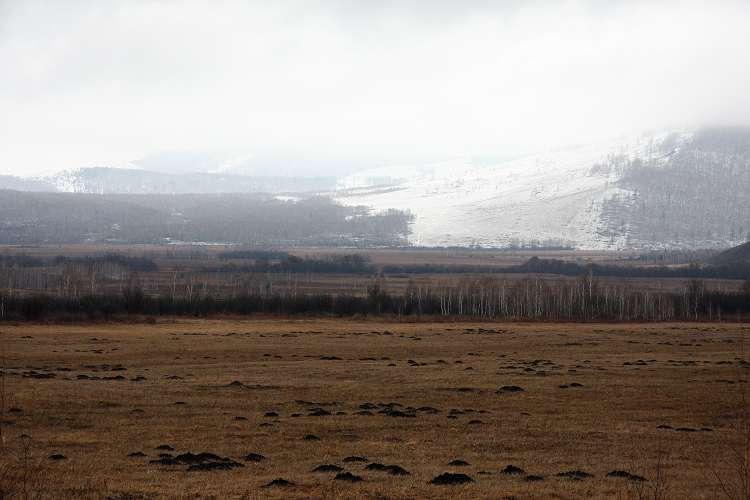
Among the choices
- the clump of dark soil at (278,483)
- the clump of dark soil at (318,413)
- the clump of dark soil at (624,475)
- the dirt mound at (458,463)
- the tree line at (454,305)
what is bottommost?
the tree line at (454,305)

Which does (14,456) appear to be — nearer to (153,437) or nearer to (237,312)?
(153,437)

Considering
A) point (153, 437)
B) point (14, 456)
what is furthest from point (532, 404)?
point (14, 456)

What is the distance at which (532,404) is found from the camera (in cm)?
4059

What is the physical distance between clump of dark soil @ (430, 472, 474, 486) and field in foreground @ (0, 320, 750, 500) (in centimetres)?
40

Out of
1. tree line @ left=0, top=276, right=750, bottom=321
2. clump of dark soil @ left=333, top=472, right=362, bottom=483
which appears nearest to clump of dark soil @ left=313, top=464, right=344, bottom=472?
clump of dark soil @ left=333, top=472, right=362, bottom=483

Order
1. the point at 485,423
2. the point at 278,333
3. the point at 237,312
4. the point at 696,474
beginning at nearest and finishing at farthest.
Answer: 1. the point at 696,474
2. the point at 485,423
3. the point at 278,333
4. the point at 237,312

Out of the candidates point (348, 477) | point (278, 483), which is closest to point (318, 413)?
point (348, 477)

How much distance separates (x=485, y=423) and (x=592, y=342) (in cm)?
5135

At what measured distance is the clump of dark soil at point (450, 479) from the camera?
23.0m

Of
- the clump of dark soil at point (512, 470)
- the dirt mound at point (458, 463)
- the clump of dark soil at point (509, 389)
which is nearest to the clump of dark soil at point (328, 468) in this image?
the dirt mound at point (458, 463)

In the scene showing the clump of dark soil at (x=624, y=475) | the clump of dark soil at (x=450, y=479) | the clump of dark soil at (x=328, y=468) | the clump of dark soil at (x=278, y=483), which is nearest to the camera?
the clump of dark soil at (x=278, y=483)

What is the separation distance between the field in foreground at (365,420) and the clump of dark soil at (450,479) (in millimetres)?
400

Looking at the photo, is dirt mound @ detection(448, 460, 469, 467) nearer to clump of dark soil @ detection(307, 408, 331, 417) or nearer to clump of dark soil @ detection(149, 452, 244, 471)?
clump of dark soil @ detection(149, 452, 244, 471)

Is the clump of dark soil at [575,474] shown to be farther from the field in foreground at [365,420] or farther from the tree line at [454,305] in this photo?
the tree line at [454,305]
